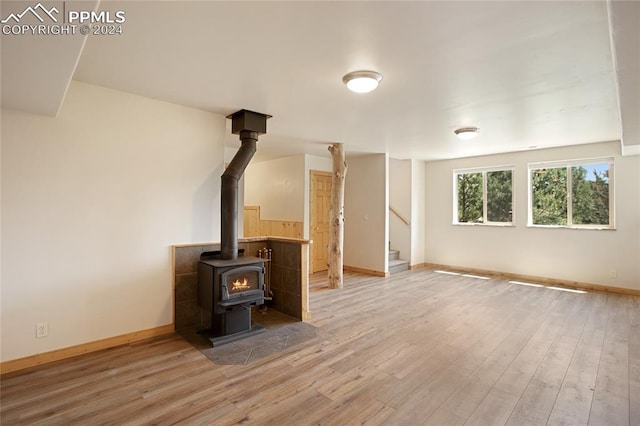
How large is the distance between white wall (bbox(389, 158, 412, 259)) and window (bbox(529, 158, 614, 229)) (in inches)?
94.0

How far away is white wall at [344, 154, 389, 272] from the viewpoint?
6.49 metres

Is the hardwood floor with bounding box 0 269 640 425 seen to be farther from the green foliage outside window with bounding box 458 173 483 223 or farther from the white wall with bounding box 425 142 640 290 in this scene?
the green foliage outside window with bounding box 458 173 483 223

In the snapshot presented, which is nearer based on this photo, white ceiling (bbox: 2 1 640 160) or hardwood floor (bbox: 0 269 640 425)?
white ceiling (bbox: 2 1 640 160)

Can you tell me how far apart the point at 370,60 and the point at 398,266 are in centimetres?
522

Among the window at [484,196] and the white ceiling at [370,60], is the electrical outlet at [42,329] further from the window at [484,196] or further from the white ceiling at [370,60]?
the window at [484,196]

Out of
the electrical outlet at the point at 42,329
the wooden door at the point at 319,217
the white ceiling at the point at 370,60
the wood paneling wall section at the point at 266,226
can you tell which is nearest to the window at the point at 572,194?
the white ceiling at the point at 370,60

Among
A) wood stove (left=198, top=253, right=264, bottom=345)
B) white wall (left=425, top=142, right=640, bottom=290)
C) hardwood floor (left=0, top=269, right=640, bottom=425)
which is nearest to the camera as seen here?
hardwood floor (left=0, top=269, right=640, bottom=425)

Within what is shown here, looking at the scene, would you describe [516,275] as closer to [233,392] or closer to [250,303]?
[250,303]

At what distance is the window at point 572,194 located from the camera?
539cm

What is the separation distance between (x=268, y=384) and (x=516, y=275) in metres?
5.72

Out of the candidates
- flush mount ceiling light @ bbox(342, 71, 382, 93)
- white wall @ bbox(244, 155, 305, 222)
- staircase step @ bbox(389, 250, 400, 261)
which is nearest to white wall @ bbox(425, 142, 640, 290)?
staircase step @ bbox(389, 250, 400, 261)

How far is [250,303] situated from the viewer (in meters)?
3.31

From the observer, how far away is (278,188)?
23.2ft

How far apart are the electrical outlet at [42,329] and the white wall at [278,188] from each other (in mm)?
4373
